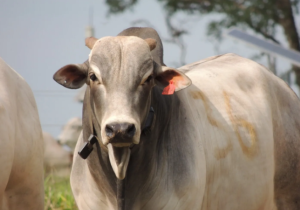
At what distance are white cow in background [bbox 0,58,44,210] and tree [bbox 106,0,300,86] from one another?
823 centimetres

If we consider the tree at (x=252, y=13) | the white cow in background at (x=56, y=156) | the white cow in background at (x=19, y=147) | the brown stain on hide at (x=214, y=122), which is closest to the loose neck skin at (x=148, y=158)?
the brown stain on hide at (x=214, y=122)

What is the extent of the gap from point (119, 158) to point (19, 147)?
1.02 metres

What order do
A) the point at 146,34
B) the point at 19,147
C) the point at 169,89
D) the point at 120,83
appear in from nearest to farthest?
the point at 120,83, the point at 169,89, the point at 146,34, the point at 19,147

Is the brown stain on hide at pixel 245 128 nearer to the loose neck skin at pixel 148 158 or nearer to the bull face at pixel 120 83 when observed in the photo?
the loose neck skin at pixel 148 158

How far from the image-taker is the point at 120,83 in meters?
3.50

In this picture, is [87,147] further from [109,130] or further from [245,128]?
[245,128]

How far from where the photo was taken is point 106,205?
390 cm

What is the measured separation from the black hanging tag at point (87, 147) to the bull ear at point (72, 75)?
31 cm

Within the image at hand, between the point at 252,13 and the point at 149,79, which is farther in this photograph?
the point at 252,13

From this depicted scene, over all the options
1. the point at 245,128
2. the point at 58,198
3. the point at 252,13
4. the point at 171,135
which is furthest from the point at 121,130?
the point at 252,13

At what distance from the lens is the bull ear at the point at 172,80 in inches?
147

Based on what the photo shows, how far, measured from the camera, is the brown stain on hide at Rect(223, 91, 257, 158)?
443 centimetres

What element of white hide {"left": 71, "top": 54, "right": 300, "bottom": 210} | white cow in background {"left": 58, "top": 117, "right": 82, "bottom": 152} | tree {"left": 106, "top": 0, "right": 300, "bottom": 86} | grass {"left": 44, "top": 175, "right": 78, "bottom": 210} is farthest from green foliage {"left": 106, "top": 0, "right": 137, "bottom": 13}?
white hide {"left": 71, "top": 54, "right": 300, "bottom": 210}

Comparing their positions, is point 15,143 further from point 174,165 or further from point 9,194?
point 174,165
